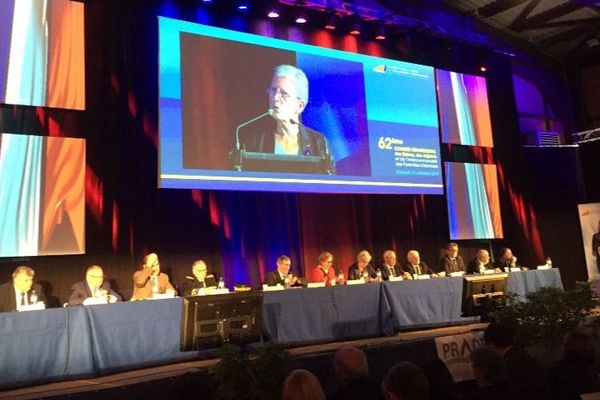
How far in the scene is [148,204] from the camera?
6.19 m

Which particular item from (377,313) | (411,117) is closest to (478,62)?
(411,117)

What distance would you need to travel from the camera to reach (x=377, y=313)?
5.27 metres

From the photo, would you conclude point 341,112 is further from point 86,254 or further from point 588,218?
point 588,218

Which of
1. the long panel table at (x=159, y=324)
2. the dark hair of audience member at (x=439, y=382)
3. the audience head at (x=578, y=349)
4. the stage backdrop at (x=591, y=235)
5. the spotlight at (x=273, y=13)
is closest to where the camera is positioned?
the dark hair of audience member at (x=439, y=382)

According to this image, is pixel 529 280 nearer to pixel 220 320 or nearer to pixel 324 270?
pixel 324 270

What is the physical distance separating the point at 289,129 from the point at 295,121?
130 mm

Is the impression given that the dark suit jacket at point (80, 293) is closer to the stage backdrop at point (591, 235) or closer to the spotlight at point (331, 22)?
the spotlight at point (331, 22)

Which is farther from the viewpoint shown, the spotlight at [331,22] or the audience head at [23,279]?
the spotlight at [331,22]

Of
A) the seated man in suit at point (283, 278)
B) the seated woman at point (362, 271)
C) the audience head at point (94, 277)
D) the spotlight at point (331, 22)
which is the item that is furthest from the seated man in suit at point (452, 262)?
the audience head at point (94, 277)

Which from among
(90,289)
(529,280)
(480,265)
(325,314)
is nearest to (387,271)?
(480,265)

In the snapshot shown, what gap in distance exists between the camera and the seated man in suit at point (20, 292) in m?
4.53

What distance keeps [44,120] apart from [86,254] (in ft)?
4.71

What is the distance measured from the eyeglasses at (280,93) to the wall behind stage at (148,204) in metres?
0.90

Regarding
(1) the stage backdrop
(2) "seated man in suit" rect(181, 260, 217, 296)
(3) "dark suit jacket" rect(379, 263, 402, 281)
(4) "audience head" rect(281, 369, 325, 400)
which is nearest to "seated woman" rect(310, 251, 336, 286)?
(3) "dark suit jacket" rect(379, 263, 402, 281)
